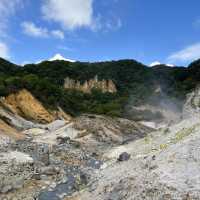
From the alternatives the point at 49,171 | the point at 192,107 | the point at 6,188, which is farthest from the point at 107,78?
the point at 6,188

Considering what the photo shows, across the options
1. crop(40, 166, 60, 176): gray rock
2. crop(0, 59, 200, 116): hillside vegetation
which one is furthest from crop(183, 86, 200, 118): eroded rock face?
crop(40, 166, 60, 176): gray rock

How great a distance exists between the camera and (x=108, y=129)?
59281 mm

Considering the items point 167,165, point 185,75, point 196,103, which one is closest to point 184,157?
point 167,165

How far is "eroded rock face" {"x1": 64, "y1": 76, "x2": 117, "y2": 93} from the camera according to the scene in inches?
5965

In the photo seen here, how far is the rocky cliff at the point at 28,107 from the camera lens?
82475mm

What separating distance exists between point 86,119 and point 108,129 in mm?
3524

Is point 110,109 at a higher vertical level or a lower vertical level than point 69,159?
higher

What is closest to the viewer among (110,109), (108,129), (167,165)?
(167,165)

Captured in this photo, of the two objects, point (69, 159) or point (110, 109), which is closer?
point (69, 159)

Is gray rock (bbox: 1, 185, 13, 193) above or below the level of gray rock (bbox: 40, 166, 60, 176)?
below

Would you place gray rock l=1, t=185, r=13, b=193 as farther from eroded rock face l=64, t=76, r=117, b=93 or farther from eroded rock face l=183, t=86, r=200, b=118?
eroded rock face l=64, t=76, r=117, b=93

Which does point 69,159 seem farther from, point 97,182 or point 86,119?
point 86,119

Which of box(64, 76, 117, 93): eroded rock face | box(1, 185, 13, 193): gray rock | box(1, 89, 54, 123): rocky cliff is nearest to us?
box(1, 185, 13, 193): gray rock

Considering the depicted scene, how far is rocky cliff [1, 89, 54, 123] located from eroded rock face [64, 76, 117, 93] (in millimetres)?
63772
